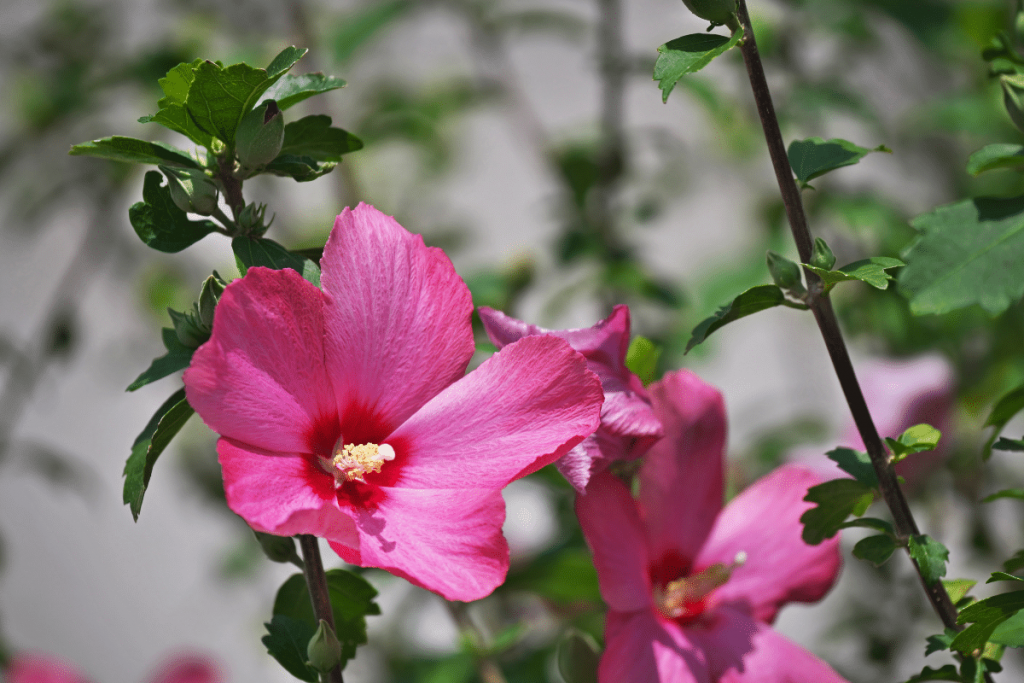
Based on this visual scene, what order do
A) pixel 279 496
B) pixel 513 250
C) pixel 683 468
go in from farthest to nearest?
pixel 513 250 < pixel 683 468 < pixel 279 496

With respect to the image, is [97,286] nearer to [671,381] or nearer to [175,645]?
[175,645]

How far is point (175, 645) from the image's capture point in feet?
5.59

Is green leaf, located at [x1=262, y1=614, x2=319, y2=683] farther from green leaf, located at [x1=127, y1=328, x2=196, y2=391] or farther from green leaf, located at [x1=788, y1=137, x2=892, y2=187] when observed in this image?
green leaf, located at [x1=788, y1=137, x2=892, y2=187]

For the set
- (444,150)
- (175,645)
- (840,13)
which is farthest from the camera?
(175,645)

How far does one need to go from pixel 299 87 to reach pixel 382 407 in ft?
0.48

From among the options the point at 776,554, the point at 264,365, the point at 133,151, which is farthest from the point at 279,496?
the point at 776,554

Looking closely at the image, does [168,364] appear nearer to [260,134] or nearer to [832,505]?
[260,134]

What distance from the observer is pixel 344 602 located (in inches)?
16.0

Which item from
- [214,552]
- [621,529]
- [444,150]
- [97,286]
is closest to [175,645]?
[214,552]

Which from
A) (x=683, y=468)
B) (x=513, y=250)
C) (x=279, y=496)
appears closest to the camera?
(x=279, y=496)

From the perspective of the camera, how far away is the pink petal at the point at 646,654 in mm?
374

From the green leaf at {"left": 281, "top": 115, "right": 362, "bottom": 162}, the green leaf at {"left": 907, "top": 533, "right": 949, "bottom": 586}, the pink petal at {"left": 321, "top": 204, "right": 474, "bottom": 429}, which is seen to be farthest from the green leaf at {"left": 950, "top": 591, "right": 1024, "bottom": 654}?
the green leaf at {"left": 281, "top": 115, "right": 362, "bottom": 162}

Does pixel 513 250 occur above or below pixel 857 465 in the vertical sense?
above

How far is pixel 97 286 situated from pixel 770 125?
5.81ft
